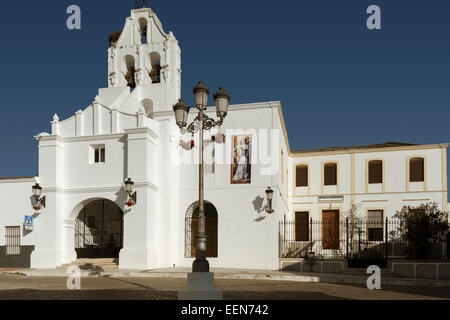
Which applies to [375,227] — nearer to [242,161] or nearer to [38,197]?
[242,161]

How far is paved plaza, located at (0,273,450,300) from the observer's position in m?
12.1

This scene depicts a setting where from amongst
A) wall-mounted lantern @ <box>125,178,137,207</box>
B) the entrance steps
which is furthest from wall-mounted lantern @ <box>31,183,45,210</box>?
wall-mounted lantern @ <box>125,178,137,207</box>

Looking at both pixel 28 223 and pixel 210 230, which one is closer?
pixel 210 230

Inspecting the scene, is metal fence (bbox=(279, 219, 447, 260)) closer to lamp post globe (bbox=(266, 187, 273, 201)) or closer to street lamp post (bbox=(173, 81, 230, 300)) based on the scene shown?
lamp post globe (bbox=(266, 187, 273, 201))

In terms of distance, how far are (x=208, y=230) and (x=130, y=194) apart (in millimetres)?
3959

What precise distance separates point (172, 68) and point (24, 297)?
50.4 feet

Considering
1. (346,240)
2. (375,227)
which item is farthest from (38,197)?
(375,227)

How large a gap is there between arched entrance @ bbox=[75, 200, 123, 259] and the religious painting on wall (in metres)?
6.15

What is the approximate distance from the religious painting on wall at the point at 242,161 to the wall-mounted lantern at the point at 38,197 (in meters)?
8.21

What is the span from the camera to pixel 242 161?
21.4 meters

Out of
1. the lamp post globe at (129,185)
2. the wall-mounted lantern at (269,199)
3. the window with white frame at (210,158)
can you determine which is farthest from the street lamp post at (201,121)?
the window with white frame at (210,158)

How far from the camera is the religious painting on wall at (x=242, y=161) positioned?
21.3 meters

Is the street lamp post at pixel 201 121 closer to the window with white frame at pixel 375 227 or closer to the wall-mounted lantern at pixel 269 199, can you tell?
the wall-mounted lantern at pixel 269 199

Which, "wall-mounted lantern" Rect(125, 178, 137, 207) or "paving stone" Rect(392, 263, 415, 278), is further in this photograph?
"wall-mounted lantern" Rect(125, 178, 137, 207)
